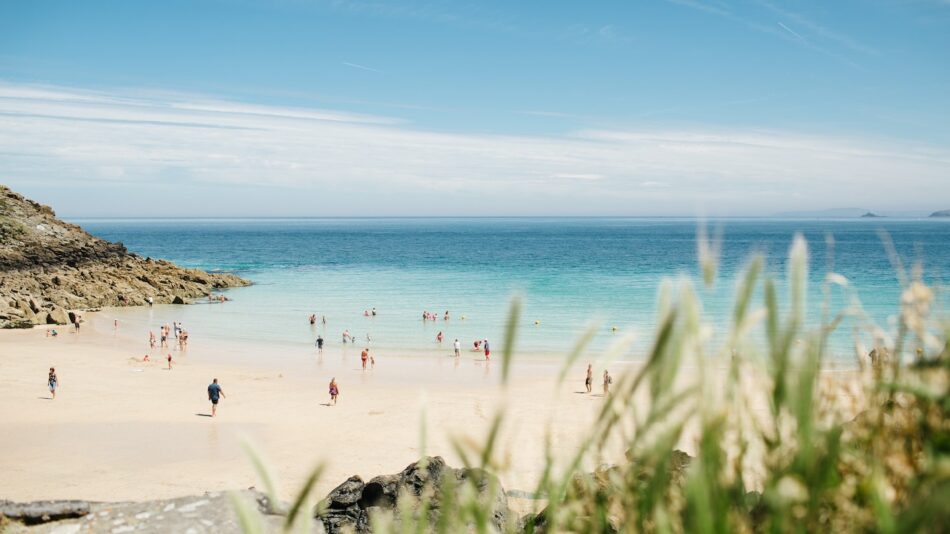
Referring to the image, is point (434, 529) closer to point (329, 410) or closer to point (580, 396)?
point (329, 410)

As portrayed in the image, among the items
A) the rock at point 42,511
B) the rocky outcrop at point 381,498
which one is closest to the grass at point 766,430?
the rocky outcrop at point 381,498

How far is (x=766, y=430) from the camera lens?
1795mm

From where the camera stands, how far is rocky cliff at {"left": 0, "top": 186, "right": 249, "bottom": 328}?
1778 inches

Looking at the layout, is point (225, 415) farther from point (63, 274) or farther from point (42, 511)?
point (63, 274)

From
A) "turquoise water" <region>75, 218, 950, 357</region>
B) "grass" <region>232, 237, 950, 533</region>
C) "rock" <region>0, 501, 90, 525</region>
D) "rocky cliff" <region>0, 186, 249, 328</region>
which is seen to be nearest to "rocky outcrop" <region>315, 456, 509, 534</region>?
"turquoise water" <region>75, 218, 950, 357</region>

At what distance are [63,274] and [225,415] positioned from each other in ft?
129

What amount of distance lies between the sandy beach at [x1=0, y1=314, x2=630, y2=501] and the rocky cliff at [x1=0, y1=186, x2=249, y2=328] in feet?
32.7

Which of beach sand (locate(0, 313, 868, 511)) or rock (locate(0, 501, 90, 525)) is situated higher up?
rock (locate(0, 501, 90, 525))

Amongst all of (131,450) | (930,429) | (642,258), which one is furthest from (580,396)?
(642,258)

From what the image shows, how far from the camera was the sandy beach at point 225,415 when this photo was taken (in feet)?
54.3

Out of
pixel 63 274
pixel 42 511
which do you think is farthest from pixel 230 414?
pixel 63 274

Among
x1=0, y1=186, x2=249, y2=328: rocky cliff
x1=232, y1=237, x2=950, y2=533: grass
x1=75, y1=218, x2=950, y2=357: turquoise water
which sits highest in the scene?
x1=232, y1=237, x2=950, y2=533: grass

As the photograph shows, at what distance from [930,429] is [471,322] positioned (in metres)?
45.4

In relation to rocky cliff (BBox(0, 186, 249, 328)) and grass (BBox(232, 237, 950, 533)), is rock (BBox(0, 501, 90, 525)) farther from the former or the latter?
rocky cliff (BBox(0, 186, 249, 328))
